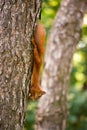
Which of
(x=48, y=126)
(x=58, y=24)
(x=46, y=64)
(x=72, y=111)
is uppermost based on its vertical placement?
(x=58, y=24)

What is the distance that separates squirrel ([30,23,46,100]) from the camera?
223 cm

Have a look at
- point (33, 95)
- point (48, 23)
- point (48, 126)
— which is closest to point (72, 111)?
point (48, 23)

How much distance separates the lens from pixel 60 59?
490 cm

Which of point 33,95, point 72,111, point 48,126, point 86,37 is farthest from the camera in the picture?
point 86,37

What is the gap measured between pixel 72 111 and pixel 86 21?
1.40 m

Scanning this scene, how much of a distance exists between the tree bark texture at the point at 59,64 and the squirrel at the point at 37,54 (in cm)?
251

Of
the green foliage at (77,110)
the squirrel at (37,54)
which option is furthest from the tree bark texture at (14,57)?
the green foliage at (77,110)

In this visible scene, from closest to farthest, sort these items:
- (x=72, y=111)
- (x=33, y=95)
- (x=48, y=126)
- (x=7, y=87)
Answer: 1. (x=7, y=87)
2. (x=33, y=95)
3. (x=48, y=126)
4. (x=72, y=111)

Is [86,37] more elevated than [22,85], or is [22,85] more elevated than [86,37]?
[22,85]

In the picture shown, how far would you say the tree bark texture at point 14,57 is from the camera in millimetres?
2090

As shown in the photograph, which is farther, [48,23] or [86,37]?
[86,37]

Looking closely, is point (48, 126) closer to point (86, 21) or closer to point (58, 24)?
point (58, 24)

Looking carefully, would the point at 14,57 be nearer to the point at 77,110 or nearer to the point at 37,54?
the point at 37,54

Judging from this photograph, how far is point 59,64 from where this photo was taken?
16.0ft
